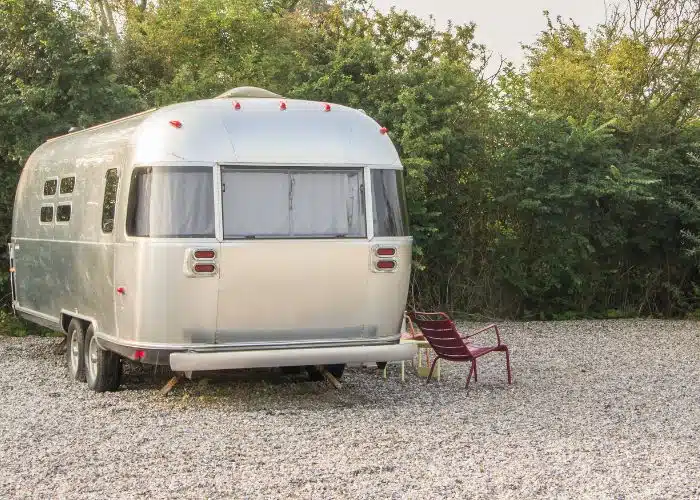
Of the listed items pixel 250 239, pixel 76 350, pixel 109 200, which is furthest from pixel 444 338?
pixel 76 350

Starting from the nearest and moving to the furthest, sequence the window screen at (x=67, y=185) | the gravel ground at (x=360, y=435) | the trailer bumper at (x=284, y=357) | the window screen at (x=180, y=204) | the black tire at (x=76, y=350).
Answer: the gravel ground at (x=360, y=435) < the trailer bumper at (x=284, y=357) < the window screen at (x=180, y=204) < the black tire at (x=76, y=350) < the window screen at (x=67, y=185)

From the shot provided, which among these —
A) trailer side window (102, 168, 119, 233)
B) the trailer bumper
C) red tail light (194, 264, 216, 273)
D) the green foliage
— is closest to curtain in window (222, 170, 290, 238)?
red tail light (194, 264, 216, 273)

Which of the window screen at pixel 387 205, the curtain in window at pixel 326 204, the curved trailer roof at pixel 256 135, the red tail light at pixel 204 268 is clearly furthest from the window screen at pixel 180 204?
the window screen at pixel 387 205

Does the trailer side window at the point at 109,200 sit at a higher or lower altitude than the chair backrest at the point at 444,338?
higher

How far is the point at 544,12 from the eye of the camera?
22453mm

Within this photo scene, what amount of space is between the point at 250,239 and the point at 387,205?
4.58ft

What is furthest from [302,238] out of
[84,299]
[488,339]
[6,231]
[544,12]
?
[544,12]

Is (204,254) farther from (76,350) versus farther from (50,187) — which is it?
(50,187)

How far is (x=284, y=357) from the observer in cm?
931

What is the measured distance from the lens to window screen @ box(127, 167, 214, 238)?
9.20 meters

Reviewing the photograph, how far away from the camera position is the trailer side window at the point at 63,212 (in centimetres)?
1160

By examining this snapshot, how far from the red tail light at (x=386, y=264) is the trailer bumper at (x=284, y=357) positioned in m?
0.72

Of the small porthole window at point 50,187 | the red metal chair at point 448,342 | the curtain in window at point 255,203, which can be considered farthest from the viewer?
the small porthole window at point 50,187

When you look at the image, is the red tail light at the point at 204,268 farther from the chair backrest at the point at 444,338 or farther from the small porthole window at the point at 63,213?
the small porthole window at the point at 63,213
